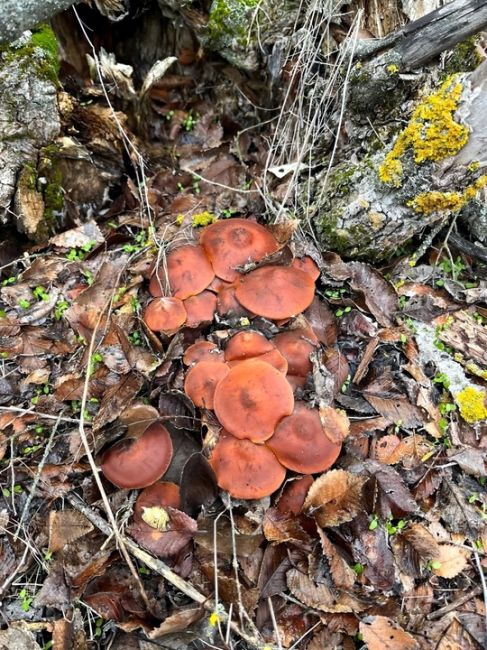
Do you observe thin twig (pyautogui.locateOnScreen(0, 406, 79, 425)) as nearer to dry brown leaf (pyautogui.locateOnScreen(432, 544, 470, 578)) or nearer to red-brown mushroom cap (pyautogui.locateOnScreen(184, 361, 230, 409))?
red-brown mushroom cap (pyautogui.locateOnScreen(184, 361, 230, 409))

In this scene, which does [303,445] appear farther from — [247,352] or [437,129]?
[437,129]

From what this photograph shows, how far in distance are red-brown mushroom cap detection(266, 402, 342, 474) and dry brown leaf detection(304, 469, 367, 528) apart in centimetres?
8

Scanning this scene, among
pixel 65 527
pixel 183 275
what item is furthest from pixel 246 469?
pixel 183 275

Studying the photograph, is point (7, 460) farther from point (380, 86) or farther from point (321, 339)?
point (380, 86)

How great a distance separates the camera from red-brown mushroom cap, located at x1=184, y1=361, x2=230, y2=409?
3.12 meters

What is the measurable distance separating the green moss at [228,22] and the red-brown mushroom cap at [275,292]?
7.27 ft

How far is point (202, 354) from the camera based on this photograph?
3277 millimetres

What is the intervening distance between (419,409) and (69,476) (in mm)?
2324

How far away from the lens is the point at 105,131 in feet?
13.9

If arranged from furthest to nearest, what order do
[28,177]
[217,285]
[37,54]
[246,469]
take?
[28,177]
[37,54]
[217,285]
[246,469]

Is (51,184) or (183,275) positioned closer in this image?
(183,275)

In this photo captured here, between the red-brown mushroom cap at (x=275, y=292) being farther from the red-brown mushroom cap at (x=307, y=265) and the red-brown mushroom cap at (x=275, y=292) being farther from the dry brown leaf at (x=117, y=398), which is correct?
the dry brown leaf at (x=117, y=398)

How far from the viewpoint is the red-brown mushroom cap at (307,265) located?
3635 mm

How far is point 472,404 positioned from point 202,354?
6.04ft
